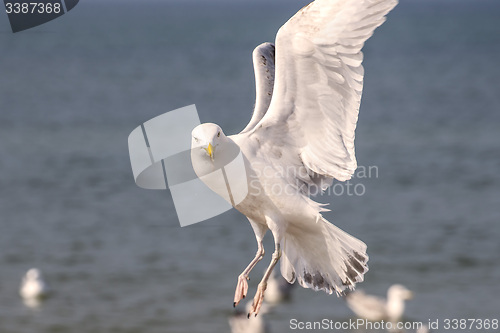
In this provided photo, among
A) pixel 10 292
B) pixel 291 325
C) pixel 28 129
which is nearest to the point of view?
pixel 291 325

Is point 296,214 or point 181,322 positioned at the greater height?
point 296,214

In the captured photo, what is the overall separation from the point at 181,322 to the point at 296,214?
9329 mm

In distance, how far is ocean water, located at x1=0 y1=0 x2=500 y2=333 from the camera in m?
17.1

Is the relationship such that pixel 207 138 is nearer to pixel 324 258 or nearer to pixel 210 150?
pixel 210 150

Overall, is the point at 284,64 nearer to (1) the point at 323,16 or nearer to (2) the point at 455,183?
(1) the point at 323,16

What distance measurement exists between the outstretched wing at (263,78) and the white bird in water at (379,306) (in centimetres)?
758

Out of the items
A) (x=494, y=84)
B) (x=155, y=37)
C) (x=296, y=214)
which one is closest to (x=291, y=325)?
(x=296, y=214)

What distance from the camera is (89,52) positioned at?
76000 mm

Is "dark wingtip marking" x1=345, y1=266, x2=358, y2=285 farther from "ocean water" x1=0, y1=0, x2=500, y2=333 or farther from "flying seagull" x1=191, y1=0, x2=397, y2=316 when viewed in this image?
"ocean water" x1=0, y1=0, x2=500, y2=333

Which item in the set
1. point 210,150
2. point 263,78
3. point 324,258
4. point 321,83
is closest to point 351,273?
Result: point 324,258

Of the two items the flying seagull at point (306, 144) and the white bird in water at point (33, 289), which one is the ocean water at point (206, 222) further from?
the flying seagull at point (306, 144)

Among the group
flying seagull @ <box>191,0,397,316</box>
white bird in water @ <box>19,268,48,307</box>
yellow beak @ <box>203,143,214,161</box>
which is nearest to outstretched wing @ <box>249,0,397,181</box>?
flying seagull @ <box>191,0,397,316</box>

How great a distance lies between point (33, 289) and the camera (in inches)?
685

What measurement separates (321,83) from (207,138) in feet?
3.79
